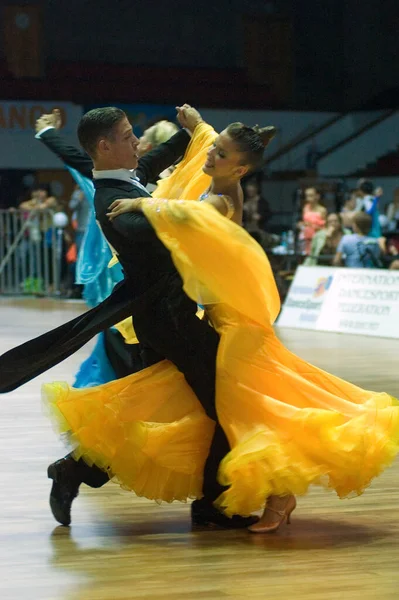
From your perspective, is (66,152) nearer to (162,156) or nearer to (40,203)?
(162,156)

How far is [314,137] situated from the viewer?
830 inches

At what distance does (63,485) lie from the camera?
3.83m

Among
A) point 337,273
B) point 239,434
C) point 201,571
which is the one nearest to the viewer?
point 201,571

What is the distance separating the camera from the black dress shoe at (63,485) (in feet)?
12.5

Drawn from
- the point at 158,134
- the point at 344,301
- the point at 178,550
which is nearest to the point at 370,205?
the point at 344,301

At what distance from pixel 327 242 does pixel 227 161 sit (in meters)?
9.56

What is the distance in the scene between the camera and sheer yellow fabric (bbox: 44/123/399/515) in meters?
3.53

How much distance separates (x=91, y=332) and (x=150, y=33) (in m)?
18.3

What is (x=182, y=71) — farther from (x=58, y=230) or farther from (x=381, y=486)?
(x=381, y=486)

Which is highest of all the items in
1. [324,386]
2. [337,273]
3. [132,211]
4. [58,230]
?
[132,211]

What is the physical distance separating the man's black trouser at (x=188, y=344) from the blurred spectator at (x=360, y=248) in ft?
27.5

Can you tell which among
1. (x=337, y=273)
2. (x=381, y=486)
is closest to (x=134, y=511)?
(x=381, y=486)

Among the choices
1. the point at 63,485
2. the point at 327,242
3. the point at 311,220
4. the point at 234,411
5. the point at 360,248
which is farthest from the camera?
the point at 311,220

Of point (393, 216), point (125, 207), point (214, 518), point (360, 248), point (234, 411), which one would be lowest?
point (393, 216)
